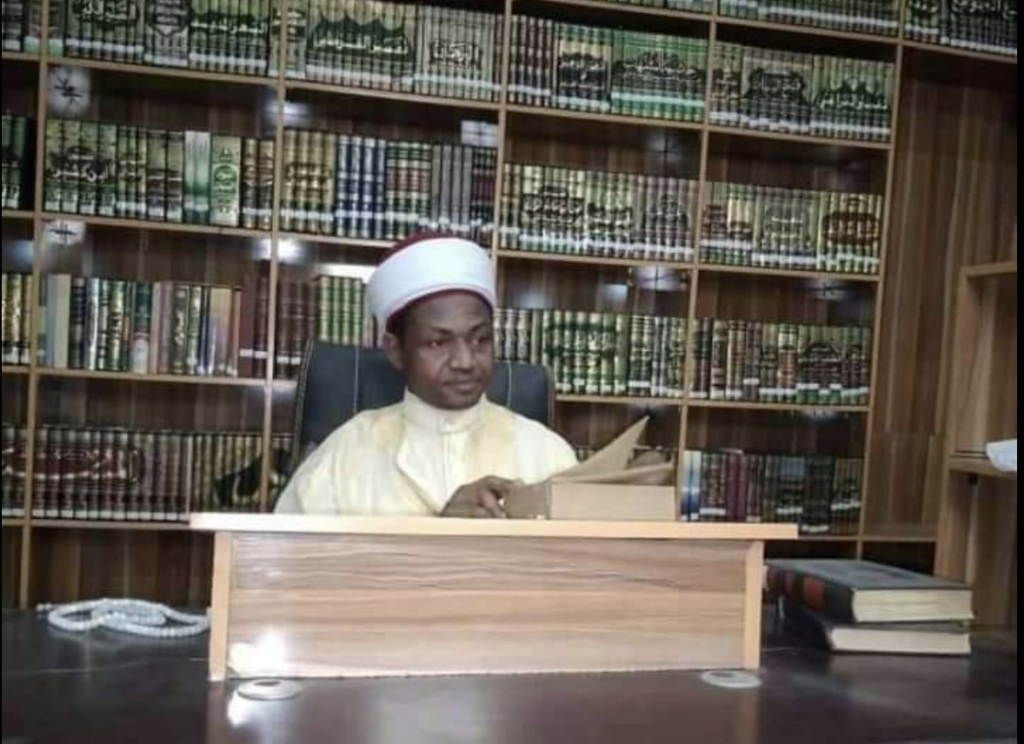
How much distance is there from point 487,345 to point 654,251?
134cm

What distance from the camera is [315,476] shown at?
1637 millimetres

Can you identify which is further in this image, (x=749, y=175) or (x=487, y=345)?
(x=749, y=175)

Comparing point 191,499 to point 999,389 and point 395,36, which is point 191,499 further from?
point 999,389

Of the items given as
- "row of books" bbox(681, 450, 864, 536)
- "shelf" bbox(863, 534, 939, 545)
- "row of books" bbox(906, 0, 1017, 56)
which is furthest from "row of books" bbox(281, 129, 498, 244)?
"shelf" bbox(863, 534, 939, 545)

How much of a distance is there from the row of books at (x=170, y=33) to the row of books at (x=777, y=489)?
1.64 m

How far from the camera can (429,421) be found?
5.67 ft

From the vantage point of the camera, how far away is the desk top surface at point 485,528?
0.95 meters

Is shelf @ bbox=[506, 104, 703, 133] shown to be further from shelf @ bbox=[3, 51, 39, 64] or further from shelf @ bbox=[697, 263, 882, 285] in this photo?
shelf @ bbox=[3, 51, 39, 64]

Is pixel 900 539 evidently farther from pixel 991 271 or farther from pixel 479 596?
pixel 479 596

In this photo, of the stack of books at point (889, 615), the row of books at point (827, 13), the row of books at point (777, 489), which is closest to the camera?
the stack of books at point (889, 615)

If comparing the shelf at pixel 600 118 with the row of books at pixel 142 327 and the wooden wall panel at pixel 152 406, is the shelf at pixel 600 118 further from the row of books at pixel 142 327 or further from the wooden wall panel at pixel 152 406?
the wooden wall panel at pixel 152 406

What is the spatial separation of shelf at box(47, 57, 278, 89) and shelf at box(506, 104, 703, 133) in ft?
2.16

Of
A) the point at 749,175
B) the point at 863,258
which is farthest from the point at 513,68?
the point at 863,258

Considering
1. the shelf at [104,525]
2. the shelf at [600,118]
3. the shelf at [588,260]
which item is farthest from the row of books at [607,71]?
the shelf at [104,525]
